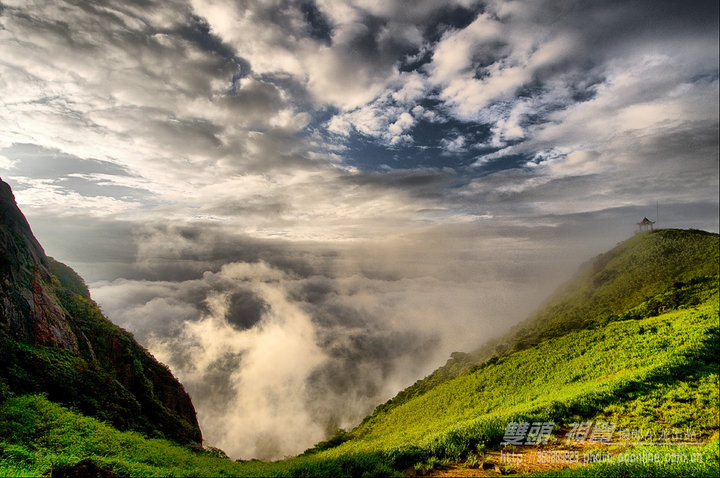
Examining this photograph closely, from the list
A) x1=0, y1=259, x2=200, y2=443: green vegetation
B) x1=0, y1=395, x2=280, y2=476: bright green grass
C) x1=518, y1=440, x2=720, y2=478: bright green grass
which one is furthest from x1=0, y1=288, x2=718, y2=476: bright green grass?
x1=518, y1=440, x2=720, y2=478: bright green grass

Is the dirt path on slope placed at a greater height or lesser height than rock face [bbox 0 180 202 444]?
lesser

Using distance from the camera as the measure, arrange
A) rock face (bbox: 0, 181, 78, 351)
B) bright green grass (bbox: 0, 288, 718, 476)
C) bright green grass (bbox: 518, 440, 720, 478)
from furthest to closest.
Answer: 1. rock face (bbox: 0, 181, 78, 351)
2. bright green grass (bbox: 0, 288, 718, 476)
3. bright green grass (bbox: 518, 440, 720, 478)

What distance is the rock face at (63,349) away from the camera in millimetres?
18203

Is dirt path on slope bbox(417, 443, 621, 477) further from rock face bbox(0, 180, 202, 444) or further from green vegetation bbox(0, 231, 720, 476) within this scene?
rock face bbox(0, 180, 202, 444)

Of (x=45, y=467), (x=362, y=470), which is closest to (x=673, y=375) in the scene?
(x=362, y=470)

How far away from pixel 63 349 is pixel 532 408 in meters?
31.3

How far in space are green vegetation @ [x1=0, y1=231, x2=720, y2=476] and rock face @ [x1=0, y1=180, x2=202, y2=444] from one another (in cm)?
53

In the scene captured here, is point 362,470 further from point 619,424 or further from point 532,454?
point 619,424

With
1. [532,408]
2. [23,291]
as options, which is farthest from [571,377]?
[23,291]

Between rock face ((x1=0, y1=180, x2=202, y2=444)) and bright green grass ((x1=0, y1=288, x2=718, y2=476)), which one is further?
rock face ((x1=0, y1=180, x2=202, y2=444))

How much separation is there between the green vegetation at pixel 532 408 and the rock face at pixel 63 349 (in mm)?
527

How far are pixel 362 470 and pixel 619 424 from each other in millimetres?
11531

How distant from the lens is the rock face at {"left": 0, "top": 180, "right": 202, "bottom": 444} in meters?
18.2

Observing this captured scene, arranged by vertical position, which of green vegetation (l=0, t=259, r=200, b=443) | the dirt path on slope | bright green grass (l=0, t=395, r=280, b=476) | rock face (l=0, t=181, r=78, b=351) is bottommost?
the dirt path on slope
